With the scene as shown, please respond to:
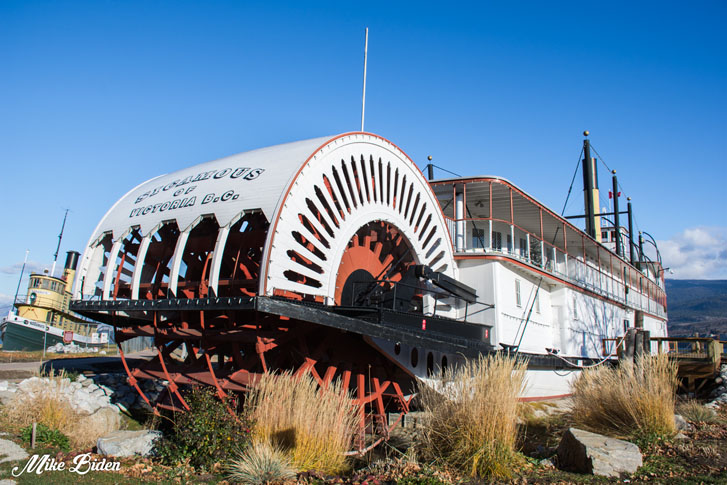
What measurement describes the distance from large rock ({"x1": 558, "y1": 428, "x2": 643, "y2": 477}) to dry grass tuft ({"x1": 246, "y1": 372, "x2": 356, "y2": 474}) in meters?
2.61

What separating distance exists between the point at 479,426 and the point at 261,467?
2372mm

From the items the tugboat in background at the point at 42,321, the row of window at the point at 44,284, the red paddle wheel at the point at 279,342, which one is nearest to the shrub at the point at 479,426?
the red paddle wheel at the point at 279,342

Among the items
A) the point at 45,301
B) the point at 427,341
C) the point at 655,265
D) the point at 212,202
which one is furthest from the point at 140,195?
the point at 655,265

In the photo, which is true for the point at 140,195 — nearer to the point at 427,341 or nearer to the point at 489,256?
the point at 427,341

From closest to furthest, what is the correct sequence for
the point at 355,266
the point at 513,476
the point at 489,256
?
the point at 513,476 → the point at 355,266 → the point at 489,256

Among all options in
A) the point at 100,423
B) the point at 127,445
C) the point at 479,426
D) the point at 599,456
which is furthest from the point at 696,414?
the point at 100,423

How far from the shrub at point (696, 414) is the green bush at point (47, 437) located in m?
9.49

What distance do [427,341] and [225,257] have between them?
166 inches

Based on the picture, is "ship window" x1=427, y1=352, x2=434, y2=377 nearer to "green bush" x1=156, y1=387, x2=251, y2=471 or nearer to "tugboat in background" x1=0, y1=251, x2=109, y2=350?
"green bush" x1=156, y1=387, x2=251, y2=471

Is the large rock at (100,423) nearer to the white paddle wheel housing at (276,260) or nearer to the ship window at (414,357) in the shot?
the white paddle wheel housing at (276,260)

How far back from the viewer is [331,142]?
8.62 meters

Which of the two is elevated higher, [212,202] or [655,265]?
[655,265]

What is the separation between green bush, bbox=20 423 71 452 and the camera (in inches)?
306

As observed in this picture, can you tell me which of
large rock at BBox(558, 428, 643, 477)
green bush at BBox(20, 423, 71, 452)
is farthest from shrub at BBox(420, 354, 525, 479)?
green bush at BBox(20, 423, 71, 452)
